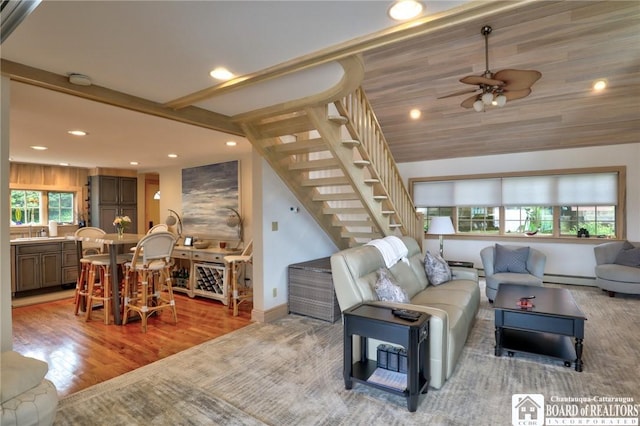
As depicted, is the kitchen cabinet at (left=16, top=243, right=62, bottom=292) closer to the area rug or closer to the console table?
the console table

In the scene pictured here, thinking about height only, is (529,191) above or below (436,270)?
above

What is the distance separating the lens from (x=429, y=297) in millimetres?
3508

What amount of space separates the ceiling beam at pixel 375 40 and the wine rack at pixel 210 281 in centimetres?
292

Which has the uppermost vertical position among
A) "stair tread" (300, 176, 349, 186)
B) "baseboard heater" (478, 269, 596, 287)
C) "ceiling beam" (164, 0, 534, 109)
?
"ceiling beam" (164, 0, 534, 109)

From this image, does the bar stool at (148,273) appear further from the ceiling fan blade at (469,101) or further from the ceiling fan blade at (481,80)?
the ceiling fan blade at (469,101)

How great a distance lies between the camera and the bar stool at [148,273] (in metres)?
3.86

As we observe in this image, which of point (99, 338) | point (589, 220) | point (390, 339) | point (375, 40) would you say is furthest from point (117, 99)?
point (589, 220)

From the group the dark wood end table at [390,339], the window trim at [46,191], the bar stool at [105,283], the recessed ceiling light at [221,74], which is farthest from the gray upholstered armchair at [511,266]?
the window trim at [46,191]

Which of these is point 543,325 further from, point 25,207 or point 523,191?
point 25,207

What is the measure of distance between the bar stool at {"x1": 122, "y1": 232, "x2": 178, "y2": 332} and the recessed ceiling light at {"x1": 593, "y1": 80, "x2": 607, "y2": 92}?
5.70 m

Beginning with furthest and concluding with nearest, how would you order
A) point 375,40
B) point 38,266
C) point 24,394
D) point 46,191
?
1. point 46,191
2. point 38,266
3. point 375,40
4. point 24,394

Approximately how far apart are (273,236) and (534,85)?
404 centimetres

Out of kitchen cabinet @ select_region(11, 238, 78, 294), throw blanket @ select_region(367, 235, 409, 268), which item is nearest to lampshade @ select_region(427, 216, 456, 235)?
throw blanket @ select_region(367, 235, 409, 268)

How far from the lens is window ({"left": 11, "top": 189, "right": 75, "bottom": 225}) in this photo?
6.02m
